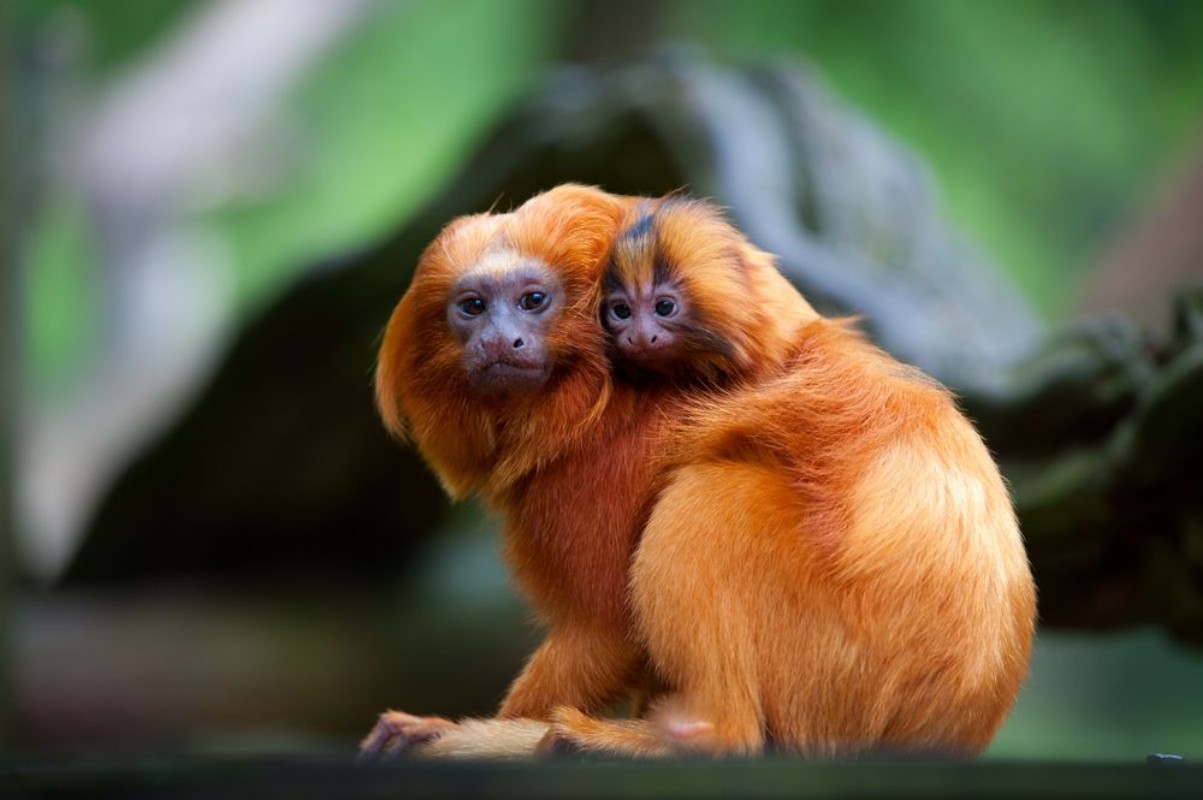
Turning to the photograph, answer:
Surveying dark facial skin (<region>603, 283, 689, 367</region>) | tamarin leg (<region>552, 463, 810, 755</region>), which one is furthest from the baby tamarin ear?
tamarin leg (<region>552, 463, 810, 755</region>)

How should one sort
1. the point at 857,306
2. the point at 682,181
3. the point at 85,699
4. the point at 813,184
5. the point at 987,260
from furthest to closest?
the point at 85,699 → the point at 987,260 → the point at 813,184 → the point at 682,181 → the point at 857,306

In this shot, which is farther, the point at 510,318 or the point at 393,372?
the point at 393,372

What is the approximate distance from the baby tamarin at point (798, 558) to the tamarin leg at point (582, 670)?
2.4 inches

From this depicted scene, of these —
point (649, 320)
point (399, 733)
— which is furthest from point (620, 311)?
point (399, 733)

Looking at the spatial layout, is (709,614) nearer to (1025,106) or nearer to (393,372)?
(393,372)

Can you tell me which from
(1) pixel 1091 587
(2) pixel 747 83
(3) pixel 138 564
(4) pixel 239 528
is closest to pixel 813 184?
(2) pixel 747 83

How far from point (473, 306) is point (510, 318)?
0.07 metres

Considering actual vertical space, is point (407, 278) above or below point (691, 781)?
above

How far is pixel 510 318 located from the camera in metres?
1.84

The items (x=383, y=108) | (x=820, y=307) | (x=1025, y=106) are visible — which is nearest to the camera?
(x=820, y=307)

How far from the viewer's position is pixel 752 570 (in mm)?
1756

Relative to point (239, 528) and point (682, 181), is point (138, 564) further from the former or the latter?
point (682, 181)

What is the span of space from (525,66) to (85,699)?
139 inches

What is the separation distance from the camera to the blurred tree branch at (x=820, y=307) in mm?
3018
